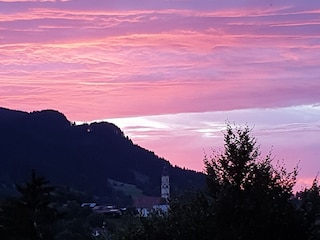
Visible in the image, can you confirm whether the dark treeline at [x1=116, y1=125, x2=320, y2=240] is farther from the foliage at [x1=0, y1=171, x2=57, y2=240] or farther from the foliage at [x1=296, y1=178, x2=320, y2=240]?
the foliage at [x1=0, y1=171, x2=57, y2=240]

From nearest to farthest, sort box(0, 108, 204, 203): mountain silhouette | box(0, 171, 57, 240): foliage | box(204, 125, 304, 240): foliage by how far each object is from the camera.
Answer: box(204, 125, 304, 240): foliage < box(0, 171, 57, 240): foliage < box(0, 108, 204, 203): mountain silhouette

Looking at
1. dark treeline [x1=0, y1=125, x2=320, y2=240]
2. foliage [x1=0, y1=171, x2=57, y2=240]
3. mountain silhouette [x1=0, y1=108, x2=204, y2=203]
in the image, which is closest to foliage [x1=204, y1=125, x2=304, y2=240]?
dark treeline [x1=0, y1=125, x2=320, y2=240]

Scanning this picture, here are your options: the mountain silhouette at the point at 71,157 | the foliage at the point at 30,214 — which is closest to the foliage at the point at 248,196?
the foliage at the point at 30,214

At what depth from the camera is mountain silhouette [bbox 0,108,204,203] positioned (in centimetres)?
A: 15488

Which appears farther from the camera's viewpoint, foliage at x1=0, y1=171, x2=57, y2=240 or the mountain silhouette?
the mountain silhouette

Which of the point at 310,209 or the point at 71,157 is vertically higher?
the point at 71,157

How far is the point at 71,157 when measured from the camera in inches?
6890

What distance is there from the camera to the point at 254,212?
955 inches

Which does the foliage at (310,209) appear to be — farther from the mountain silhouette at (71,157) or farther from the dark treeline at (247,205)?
the mountain silhouette at (71,157)

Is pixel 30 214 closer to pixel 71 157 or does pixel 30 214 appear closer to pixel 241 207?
pixel 241 207

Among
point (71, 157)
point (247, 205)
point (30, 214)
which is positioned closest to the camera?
point (247, 205)

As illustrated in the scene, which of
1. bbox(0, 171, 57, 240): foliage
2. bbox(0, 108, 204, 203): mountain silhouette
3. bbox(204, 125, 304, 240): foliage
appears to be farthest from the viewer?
bbox(0, 108, 204, 203): mountain silhouette

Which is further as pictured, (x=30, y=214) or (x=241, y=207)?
(x=30, y=214)

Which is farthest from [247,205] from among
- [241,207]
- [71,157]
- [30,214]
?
[71,157]
